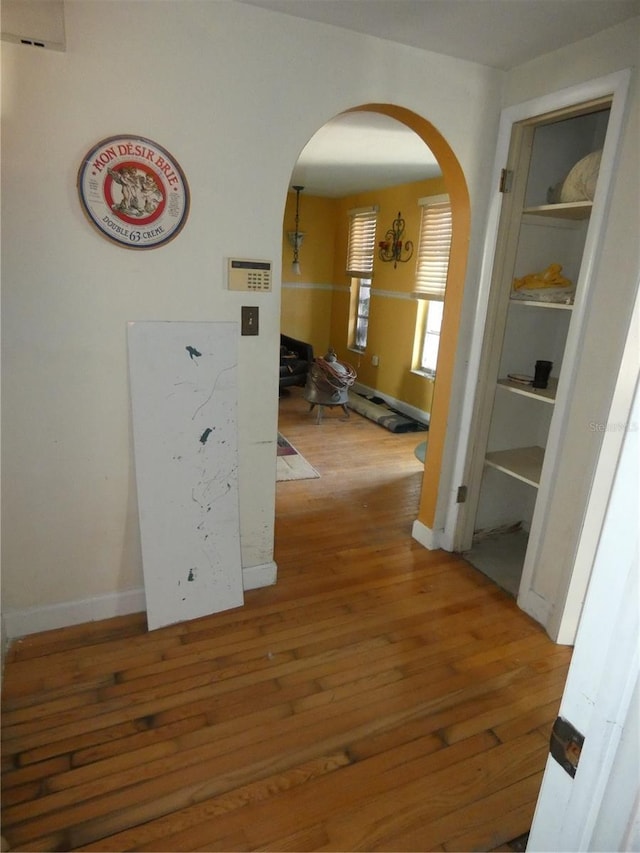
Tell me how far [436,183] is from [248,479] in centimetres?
408

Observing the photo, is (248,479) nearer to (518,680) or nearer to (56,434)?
(56,434)

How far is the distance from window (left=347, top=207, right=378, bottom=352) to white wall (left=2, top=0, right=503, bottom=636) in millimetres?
4038

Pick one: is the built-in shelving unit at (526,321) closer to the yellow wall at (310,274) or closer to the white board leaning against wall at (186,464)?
the white board leaning against wall at (186,464)

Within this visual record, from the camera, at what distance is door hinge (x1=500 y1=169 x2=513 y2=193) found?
239cm

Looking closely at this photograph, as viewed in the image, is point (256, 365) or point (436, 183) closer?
point (256, 365)

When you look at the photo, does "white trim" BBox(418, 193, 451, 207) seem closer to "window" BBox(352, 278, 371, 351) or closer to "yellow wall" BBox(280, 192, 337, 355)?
"window" BBox(352, 278, 371, 351)

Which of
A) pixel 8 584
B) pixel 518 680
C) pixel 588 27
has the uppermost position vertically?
pixel 588 27

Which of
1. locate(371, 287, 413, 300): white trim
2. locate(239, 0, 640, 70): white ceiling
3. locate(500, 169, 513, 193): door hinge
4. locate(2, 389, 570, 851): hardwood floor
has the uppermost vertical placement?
locate(239, 0, 640, 70): white ceiling

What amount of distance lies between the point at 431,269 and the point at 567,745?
4.96m

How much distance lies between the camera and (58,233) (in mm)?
1765

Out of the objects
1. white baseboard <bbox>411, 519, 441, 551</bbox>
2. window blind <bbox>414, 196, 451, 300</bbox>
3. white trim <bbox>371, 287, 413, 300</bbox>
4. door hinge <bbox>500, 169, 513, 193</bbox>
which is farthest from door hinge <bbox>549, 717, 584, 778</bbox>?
white trim <bbox>371, 287, 413, 300</bbox>

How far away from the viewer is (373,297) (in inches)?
243

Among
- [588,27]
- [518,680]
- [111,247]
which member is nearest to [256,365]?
[111,247]

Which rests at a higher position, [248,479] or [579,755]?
[579,755]
